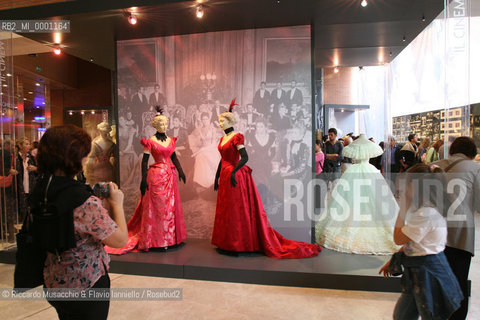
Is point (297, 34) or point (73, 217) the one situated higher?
point (297, 34)

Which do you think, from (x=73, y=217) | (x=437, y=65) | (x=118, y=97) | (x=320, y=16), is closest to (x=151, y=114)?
(x=118, y=97)

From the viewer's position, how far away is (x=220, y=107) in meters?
5.22

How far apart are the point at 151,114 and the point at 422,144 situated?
4365mm

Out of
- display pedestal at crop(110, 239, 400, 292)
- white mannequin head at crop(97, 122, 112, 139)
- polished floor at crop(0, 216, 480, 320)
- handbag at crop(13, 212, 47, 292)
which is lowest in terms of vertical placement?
polished floor at crop(0, 216, 480, 320)

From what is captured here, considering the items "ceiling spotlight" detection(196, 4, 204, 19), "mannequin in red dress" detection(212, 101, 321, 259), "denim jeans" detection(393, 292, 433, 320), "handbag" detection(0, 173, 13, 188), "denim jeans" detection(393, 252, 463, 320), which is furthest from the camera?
"handbag" detection(0, 173, 13, 188)

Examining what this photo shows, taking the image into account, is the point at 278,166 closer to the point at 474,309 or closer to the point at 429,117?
the point at 429,117

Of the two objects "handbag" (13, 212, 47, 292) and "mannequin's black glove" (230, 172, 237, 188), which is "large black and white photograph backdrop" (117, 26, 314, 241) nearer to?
"mannequin's black glove" (230, 172, 237, 188)

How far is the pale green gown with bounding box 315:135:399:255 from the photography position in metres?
4.41

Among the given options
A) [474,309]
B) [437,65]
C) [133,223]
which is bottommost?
[474,309]

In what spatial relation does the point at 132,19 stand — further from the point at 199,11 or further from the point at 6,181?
the point at 6,181

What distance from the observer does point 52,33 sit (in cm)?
506

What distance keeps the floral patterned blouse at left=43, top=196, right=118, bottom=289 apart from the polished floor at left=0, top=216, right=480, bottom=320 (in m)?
1.73

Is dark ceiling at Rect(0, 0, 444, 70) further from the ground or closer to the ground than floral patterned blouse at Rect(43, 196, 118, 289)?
further from the ground

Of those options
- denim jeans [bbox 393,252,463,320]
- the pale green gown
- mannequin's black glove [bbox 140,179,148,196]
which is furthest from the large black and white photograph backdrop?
denim jeans [bbox 393,252,463,320]
